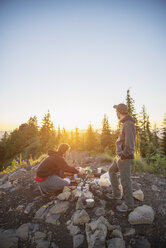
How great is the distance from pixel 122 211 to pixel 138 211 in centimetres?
43

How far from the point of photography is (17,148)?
3781 centimetres

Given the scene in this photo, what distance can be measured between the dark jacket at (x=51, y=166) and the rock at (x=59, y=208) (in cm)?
99

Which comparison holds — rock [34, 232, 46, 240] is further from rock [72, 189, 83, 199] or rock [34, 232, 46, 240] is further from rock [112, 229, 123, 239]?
rock [112, 229, 123, 239]

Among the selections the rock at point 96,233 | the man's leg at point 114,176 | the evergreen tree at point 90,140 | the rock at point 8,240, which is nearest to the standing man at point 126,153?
the man's leg at point 114,176

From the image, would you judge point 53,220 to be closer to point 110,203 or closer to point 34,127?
point 110,203

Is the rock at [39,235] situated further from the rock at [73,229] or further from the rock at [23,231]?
the rock at [73,229]

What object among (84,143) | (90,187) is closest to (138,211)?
(90,187)

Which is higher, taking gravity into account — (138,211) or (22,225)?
(138,211)

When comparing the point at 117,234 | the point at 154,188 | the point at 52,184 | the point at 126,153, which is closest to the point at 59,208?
the point at 52,184

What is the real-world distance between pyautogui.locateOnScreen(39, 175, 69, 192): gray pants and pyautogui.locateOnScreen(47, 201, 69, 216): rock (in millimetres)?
697

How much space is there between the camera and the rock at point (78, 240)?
2685 millimetres

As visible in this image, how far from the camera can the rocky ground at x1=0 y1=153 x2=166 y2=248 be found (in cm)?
273

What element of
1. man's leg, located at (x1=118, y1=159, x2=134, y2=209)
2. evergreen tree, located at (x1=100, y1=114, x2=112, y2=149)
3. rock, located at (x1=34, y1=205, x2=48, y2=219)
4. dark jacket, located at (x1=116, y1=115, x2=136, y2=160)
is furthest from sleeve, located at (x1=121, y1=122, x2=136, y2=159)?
evergreen tree, located at (x1=100, y1=114, x2=112, y2=149)

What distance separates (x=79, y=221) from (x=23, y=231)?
4.45 feet
